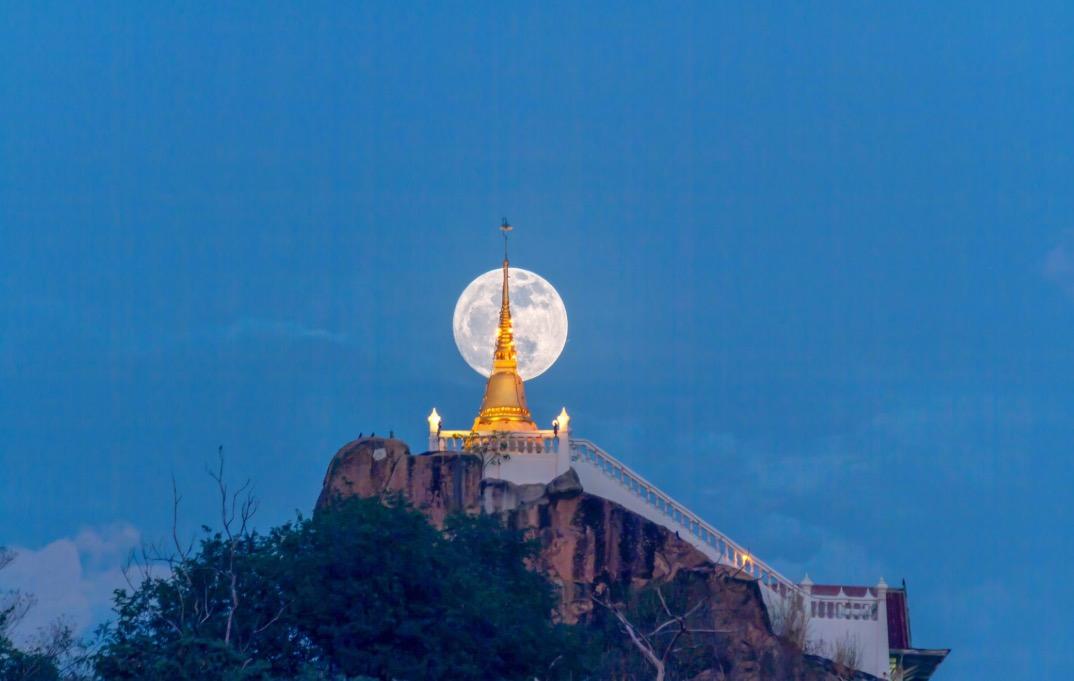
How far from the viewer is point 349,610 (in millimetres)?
47375

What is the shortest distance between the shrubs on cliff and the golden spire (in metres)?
13.3

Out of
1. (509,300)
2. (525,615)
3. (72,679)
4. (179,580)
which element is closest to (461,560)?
(525,615)

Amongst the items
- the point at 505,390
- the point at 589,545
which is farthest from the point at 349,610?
the point at 505,390

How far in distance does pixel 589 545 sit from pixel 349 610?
1256 cm

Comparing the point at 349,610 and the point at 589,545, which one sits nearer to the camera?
the point at 349,610

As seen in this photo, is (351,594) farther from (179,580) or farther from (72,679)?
(72,679)

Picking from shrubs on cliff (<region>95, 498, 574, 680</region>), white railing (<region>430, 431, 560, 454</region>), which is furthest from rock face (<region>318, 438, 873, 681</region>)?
shrubs on cliff (<region>95, 498, 574, 680</region>)

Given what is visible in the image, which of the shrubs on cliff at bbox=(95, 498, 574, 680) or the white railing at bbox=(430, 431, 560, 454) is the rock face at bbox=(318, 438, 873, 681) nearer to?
the white railing at bbox=(430, 431, 560, 454)

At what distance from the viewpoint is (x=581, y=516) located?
59.0 metres

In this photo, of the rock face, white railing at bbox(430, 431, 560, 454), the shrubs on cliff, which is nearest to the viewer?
the shrubs on cliff

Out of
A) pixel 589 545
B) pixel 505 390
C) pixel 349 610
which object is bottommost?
pixel 349 610

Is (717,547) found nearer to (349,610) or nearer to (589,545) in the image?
(589,545)

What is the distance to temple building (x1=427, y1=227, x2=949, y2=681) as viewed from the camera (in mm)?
57406

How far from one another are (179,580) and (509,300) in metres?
21.6
